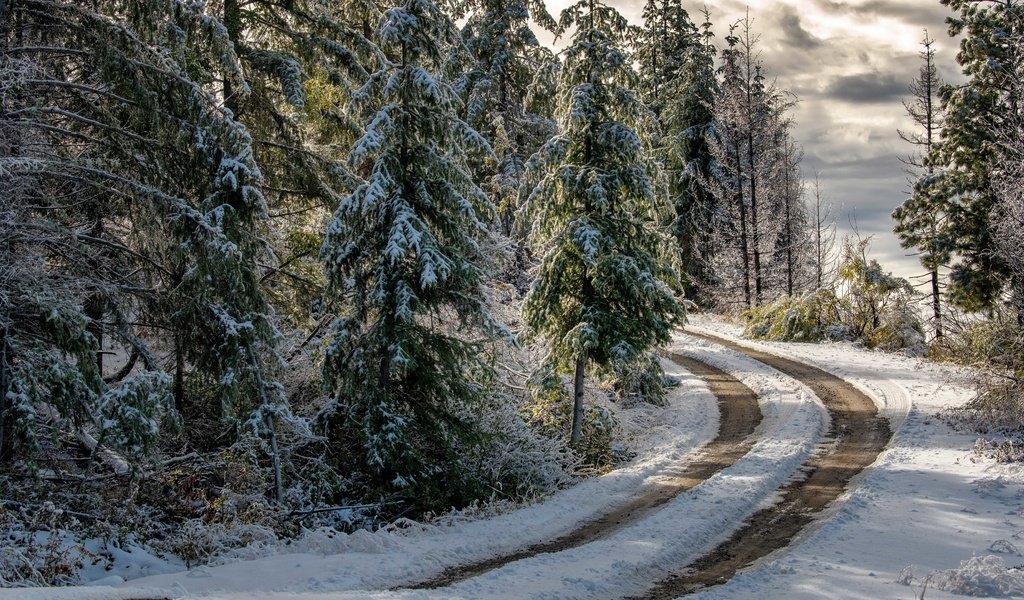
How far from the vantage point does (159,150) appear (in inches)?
510

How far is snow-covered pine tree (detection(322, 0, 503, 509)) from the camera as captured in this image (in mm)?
12992

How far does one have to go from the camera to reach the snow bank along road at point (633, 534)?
8.75 meters

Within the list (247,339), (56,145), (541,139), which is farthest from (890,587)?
(541,139)

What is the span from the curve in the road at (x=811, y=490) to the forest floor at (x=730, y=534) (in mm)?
47

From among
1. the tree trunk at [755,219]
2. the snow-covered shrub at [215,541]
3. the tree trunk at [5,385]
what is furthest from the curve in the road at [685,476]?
the tree trunk at [755,219]

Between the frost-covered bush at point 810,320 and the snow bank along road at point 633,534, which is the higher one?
the frost-covered bush at point 810,320

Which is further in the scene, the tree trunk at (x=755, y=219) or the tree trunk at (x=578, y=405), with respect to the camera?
the tree trunk at (x=755, y=219)

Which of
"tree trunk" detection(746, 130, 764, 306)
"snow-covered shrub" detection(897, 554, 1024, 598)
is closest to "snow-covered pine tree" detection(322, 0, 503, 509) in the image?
"snow-covered shrub" detection(897, 554, 1024, 598)

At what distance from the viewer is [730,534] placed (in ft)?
38.4

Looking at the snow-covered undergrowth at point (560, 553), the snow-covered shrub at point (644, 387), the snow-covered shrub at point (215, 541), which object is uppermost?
the snow-covered shrub at point (644, 387)

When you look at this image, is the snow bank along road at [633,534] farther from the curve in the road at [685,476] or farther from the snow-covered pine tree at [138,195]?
the snow-covered pine tree at [138,195]

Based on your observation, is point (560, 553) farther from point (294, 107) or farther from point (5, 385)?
point (294, 107)

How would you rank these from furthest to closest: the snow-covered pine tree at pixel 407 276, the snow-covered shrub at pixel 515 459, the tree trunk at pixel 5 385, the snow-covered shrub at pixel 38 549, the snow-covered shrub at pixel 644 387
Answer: the snow-covered shrub at pixel 644 387, the snow-covered shrub at pixel 515 459, the snow-covered pine tree at pixel 407 276, the tree trunk at pixel 5 385, the snow-covered shrub at pixel 38 549

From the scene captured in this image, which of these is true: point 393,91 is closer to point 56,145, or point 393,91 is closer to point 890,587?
point 56,145
